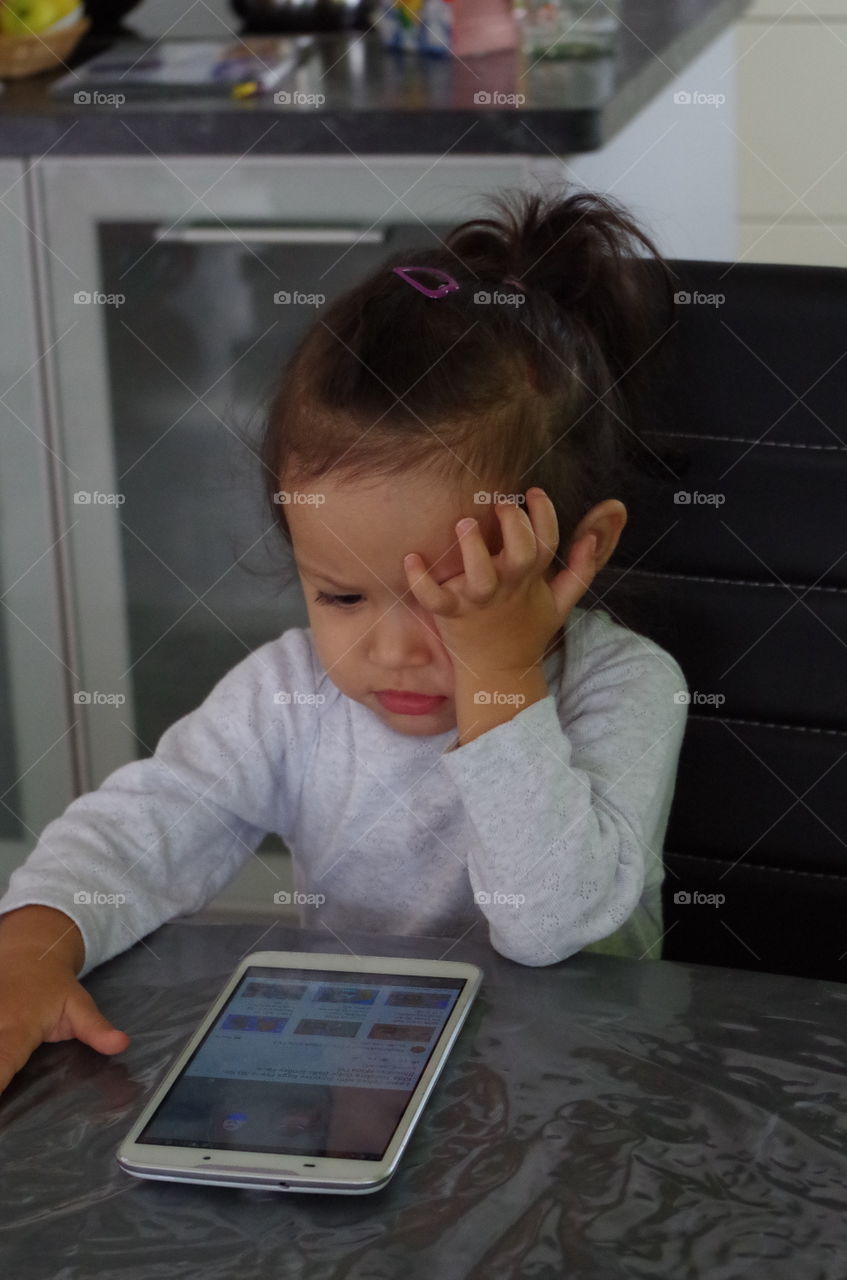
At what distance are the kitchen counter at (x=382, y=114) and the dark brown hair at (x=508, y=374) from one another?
A: 0.46 metres

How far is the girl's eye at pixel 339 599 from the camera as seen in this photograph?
39.2 inches

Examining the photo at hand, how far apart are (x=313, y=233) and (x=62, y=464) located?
428 mm

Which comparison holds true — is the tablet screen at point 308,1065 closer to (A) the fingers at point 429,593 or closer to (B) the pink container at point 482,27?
(A) the fingers at point 429,593

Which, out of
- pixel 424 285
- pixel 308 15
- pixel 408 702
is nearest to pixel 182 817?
pixel 408 702

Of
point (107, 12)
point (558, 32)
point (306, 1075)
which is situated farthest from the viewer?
point (107, 12)

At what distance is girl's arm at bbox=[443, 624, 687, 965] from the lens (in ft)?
2.83

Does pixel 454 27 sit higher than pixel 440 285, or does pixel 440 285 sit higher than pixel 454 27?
pixel 454 27

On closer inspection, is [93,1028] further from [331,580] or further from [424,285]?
[424,285]

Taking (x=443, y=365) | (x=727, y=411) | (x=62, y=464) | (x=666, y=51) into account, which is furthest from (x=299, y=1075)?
(x=666, y=51)

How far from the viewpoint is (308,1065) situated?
0.71 m

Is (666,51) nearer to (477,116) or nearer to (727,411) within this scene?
(477,116)

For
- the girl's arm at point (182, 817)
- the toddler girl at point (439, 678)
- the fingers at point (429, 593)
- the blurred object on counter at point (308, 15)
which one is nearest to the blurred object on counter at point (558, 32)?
the blurred object on counter at point (308, 15)

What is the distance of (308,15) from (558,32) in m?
0.46

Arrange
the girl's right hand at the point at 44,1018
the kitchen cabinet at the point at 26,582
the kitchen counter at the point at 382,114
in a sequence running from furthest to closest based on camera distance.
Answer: the kitchen cabinet at the point at 26,582, the kitchen counter at the point at 382,114, the girl's right hand at the point at 44,1018
